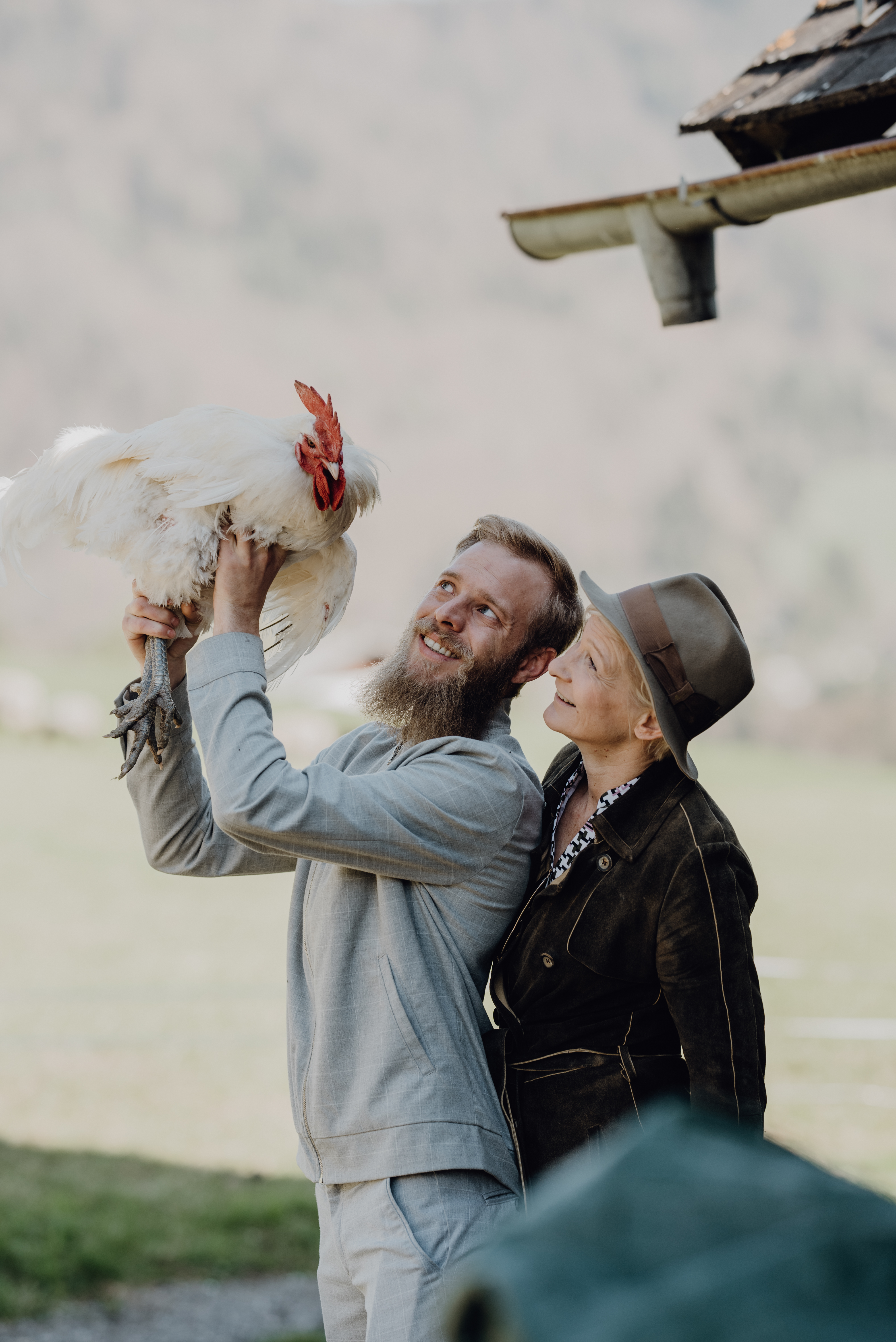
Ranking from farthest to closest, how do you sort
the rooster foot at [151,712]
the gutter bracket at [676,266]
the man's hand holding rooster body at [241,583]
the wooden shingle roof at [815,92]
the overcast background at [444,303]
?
1. the overcast background at [444,303]
2. the gutter bracket at [676,266]
3. the wooden shingle roof at [815,92]
4. the rooster foot at [151,712]
5. the man's hand holding rooster body at [241,583]

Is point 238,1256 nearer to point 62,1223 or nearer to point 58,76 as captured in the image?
point 62,1223

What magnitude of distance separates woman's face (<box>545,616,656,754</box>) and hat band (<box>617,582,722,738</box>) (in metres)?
0.07

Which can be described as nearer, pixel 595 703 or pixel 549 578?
pixel 595 703

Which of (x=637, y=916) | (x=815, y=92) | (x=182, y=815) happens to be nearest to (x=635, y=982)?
(x=637, y=916)

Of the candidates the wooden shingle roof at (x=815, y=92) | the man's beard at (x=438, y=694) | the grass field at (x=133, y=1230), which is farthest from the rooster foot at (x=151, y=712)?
the grass field at (x=133, y=1230)

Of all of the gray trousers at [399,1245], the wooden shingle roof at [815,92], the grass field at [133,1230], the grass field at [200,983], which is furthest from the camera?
the grass field at [200,983]

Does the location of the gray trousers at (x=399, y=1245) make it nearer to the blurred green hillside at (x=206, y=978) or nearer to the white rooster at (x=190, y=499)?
the white rooster at (x=190, y=499)

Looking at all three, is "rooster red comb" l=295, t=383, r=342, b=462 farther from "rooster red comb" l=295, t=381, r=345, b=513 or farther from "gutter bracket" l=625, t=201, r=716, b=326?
"gutter bracket" l=625, t=201, r=716, b=326

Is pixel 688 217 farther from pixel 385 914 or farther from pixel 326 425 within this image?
pixel 385 914

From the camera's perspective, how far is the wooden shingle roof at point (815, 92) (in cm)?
222

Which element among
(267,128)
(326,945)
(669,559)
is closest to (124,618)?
(326,945)

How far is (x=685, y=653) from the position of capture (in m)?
1.89

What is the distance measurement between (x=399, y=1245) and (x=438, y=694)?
3.05 ft

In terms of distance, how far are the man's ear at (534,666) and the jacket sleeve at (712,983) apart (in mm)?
575
